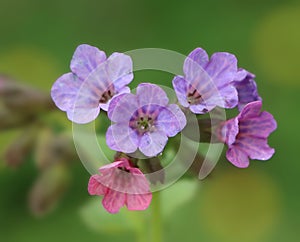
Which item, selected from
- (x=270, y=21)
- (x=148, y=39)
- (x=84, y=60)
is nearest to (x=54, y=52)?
(x=148, y=39)

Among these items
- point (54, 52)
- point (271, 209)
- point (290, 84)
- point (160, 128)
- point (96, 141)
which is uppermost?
point (160, 128)

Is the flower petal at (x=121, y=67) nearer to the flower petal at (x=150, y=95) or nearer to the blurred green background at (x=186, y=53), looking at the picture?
the flower petal at (x=150, y=95)

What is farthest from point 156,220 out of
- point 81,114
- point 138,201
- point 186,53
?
point 186,53

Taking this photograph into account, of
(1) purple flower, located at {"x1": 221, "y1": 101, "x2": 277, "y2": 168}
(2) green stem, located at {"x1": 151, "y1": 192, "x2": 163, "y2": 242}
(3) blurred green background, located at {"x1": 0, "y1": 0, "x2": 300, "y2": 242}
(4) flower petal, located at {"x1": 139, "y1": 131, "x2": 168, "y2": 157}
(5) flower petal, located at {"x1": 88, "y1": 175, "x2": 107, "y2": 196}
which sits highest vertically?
(4) flower petal, located at {"x1": 139, "y1": 131, "x2": 168, "y2": 157}

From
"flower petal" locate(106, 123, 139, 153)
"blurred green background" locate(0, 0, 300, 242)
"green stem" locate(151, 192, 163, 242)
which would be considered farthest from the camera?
"blurred green background" locate(0, 0, 300, 242)

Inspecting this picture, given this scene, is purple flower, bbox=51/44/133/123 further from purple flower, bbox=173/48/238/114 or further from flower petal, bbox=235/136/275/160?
flower petal, bbox=235/136/275/160

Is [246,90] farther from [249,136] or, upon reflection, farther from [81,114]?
[81,114]

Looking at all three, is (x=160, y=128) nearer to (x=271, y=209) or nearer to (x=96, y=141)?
(x=96, y=141)

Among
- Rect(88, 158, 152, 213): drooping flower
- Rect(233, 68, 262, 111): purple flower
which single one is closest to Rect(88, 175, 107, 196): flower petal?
Rect(88, 158, 152, 213): drooping flower
